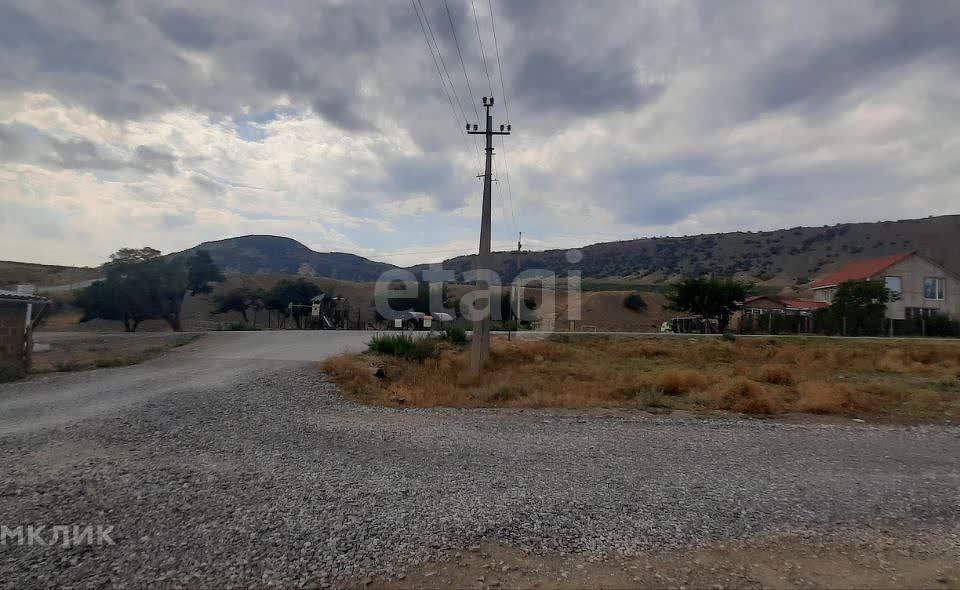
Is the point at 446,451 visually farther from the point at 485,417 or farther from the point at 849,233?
the point at 849,233

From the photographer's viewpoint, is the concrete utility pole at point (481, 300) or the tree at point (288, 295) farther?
the tree at point (288, 295)

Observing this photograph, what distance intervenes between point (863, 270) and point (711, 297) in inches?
581

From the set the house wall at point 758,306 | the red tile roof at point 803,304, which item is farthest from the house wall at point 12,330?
the red tile roof at point 803,304

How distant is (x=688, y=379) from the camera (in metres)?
13.3

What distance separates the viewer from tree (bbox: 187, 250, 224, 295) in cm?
4141

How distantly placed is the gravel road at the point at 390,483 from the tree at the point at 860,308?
95.6ft

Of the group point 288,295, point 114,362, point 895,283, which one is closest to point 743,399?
point 114,362

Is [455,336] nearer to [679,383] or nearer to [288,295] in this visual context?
[679,383]

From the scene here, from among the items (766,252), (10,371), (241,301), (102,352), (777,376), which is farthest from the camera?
(766,252)

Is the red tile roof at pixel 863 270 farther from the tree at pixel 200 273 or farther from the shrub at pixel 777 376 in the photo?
the tree at pixel 200 273

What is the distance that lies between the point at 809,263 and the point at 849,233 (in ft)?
37.4

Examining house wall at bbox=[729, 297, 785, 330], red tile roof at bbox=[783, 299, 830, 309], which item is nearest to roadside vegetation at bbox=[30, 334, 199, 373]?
house wall at bbox=[729, 297, 785, 330]

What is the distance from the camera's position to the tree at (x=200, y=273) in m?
41.4

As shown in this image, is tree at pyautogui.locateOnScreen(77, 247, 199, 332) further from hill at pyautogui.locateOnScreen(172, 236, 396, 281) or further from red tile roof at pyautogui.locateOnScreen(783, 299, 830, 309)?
hill at pyautogui.locateOnScreen(172, 236, 396, 281)
